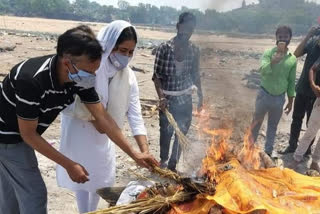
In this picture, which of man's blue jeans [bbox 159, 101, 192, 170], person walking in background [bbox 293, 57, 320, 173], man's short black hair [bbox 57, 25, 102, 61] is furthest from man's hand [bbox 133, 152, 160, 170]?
person walking in background [bbox 293, 57, 320, 173]

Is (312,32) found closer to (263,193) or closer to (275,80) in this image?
(275,80)

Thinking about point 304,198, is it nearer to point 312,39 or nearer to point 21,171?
point 21,171

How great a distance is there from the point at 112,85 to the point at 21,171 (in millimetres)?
996

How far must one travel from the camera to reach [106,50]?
9.52ft

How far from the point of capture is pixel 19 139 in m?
2.66

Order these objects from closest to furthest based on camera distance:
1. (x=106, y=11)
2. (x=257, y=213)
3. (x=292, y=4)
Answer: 1. (x=257, y=213)
2. (x=292, y=4)
3. (x=106, y=11)

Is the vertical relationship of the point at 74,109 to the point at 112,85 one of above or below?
below

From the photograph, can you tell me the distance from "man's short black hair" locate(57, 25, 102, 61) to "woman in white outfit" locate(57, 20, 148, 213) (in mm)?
491

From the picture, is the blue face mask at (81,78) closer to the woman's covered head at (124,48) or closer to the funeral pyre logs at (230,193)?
the woman's covered head at (124,48)

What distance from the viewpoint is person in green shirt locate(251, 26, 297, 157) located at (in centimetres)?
531

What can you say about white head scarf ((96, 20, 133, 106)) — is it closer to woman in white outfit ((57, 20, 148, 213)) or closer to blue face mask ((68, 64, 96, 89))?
woman in white outfit ((57, 20, 148, 213))

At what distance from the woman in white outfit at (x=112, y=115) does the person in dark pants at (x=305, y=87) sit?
3453 millimetres

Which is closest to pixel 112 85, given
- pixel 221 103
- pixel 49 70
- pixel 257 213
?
pixel 49 70

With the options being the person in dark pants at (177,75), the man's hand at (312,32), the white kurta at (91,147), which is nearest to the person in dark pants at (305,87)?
the man's hand at (312,32)
